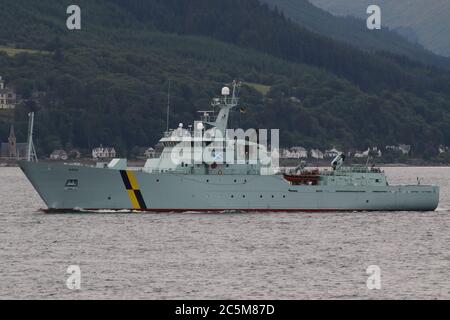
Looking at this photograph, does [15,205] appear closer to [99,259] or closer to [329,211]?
[329,211]

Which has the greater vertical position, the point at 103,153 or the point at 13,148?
the point at 13,148

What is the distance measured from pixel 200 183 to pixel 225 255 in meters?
15.7

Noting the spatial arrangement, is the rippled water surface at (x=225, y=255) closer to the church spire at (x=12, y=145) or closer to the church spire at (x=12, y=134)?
the church spire at (x=12, y=145)

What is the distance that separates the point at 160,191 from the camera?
209 feet

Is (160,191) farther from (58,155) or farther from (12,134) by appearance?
(12,134)

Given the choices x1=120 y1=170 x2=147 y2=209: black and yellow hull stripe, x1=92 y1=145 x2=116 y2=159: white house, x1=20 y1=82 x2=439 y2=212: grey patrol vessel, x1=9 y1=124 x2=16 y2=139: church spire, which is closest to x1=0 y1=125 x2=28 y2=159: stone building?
x1=9 y1=124 x2=16 y2=139: church spire

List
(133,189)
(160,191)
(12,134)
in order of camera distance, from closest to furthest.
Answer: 1. (133,189)
2. (160,191)
3. (12,134)

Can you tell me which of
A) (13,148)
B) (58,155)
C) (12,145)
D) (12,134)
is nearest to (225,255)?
(58,155)

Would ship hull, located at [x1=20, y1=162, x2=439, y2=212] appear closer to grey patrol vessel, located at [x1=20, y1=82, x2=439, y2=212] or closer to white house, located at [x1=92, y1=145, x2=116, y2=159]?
grey patrol vessel, located at [x1=20, y1=82, x2=439, y2=212]

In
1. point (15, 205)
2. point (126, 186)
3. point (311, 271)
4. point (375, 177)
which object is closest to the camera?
point (311, 271)

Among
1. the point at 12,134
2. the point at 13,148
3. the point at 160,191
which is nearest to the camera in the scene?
the point at 160,191
